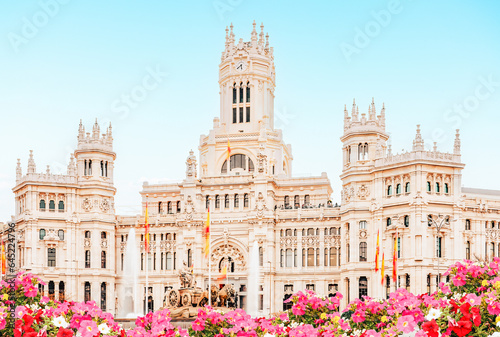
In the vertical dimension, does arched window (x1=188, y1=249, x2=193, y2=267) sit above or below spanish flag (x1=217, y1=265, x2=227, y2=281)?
above

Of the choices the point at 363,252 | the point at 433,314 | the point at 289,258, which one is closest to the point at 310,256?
the point at 289,258

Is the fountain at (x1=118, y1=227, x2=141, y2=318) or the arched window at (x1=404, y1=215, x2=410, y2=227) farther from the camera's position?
the fountain at (x1=118, y1=227, x2=141, y2=318)

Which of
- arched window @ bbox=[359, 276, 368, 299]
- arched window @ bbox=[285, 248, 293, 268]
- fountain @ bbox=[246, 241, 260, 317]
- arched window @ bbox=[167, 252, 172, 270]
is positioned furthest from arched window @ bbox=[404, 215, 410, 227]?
arched window @ bbox=[167, 252, 172, 270]

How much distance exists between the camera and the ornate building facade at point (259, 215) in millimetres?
83625

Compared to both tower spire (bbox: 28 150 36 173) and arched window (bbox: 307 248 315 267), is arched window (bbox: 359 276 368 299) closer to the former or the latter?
arched window (bbox: 307 248 315 267)

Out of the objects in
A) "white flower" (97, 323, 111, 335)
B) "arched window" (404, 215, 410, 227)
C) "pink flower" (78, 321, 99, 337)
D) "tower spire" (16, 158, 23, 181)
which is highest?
"tower spire" (16, 158, 23, 181)

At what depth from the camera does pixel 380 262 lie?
8456cm

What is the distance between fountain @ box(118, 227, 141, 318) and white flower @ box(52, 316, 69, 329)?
7493cm

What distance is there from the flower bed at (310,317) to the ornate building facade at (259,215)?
2130 inches

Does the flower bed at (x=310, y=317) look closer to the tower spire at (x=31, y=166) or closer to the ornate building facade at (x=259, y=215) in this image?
the ornate building facade at (x=259, y=215)

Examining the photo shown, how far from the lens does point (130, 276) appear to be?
97.1 m

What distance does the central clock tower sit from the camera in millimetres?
103250

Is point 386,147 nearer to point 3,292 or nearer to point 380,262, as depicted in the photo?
point 380,262

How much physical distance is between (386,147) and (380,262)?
44.8ft
